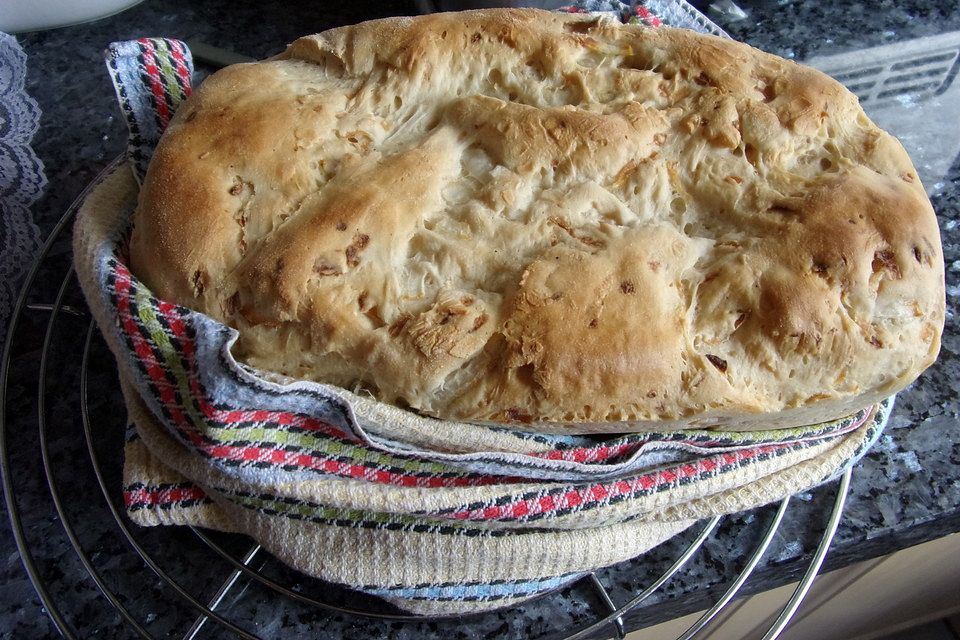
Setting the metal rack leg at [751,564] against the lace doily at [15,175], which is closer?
the metal rack leg at [751,564]

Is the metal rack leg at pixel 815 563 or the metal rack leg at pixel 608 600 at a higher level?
the metal rack leg at pixel 815 563

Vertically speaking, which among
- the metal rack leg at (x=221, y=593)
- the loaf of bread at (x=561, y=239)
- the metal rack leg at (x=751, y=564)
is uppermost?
Answer: the loaf of bread at (x=561, y=239)

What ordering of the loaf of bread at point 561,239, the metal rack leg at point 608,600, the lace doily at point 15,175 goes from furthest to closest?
1. the lace doily at point 15,175
2. the metal rack leg at point 608,600
3. the loaf of bread at point 561,239

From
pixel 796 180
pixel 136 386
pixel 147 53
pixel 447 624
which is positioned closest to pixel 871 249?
pixel 796 180

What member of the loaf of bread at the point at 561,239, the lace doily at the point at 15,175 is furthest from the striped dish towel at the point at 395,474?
the lace doily at the point at 15,175

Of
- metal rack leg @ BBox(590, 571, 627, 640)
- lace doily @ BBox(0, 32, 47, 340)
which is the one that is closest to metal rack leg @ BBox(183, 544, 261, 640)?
metal rack leg @ BBox(590, 571, 627, 640)

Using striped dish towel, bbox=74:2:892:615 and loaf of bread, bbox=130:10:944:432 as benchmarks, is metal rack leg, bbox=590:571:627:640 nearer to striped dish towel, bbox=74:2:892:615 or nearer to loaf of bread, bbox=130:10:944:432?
striped dish towel, bbox=74:2:892:615

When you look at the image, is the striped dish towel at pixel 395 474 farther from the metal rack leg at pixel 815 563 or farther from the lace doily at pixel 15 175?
the lace doily at pixel 15 175
